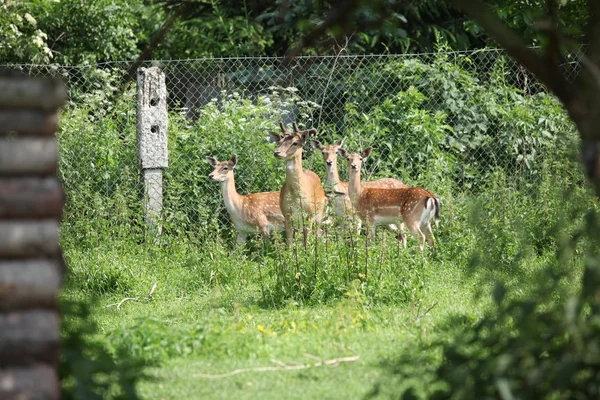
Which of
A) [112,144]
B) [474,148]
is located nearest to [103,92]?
[112,144]

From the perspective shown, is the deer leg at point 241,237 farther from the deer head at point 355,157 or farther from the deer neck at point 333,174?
the deer head at point 355,157

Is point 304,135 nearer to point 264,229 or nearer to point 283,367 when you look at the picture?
point 264,229

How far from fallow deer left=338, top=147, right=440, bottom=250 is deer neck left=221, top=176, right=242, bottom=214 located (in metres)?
1.18

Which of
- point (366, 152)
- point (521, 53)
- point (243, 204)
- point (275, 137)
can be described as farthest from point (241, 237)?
point (521, 53)

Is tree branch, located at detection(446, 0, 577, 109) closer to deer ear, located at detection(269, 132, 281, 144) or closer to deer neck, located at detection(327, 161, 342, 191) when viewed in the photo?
deer ear, located at detection(269, 132, 281, 144)

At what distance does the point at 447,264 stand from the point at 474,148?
2458mm

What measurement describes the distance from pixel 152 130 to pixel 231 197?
1.10m

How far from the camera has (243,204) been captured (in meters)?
9.95

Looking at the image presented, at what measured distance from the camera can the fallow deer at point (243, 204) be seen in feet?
32.4

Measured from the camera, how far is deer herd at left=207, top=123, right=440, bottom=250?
31.1 ft

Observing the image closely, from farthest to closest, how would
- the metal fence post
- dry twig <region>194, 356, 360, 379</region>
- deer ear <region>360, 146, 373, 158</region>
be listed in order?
deer ear <region>360, 146, 373, 158</region> < the metal fence post < dry twig <region>194, 356, 360, 379</region>

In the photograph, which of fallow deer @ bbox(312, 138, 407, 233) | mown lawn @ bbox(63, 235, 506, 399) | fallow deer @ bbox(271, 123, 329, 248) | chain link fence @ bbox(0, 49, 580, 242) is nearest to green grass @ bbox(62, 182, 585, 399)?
mown lawn @ bbox(63, 235, 506, 399)

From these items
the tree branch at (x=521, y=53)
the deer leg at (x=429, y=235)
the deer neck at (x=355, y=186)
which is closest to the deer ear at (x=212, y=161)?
the deer neck at (x=355, y=186)

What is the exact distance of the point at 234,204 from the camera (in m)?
10.0
